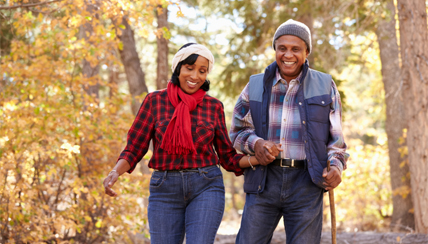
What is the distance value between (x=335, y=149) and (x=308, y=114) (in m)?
0.31

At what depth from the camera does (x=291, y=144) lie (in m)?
3.07

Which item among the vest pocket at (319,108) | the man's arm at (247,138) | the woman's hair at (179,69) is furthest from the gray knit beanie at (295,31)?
the woman's hair at (179,69)

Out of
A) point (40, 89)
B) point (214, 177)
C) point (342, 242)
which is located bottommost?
point (342, 242)

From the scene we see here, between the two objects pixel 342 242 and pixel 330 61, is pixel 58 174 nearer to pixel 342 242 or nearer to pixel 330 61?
pixel 342 242

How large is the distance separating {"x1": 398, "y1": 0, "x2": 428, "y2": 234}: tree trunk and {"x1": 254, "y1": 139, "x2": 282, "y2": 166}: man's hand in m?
4.70

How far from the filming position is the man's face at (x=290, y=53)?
10.1 ft

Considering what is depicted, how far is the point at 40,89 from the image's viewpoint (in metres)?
6.07

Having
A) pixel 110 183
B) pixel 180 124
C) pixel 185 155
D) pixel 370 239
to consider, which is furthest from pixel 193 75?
pixel 370 239

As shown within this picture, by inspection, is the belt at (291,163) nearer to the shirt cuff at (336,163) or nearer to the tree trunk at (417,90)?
the shirt cuff at (336,163)

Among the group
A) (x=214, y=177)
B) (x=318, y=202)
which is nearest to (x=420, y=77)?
(x=318, y=202)

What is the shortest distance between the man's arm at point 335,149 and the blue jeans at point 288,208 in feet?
0.59

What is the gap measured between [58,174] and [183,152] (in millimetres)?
3898

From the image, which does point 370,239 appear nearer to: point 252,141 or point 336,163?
point 336,163

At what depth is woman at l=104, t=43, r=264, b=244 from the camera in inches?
118
